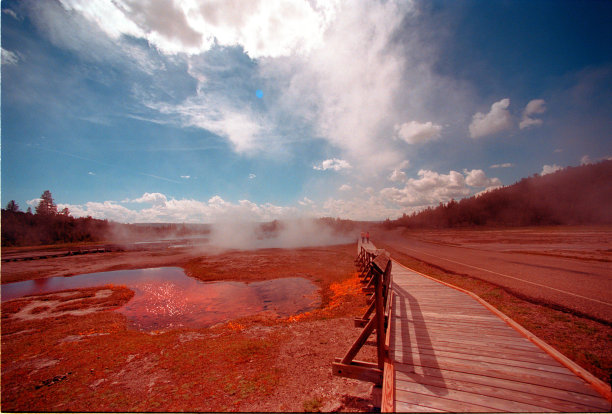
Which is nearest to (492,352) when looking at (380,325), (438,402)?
(438,402)

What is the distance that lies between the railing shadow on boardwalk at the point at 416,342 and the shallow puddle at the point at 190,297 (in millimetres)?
6838

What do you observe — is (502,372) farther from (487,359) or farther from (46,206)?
(46,206)

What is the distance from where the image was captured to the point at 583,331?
6.55 metres

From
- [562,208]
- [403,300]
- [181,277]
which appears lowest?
[181,277]

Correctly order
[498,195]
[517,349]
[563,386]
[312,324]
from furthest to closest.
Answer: [498,195] → [312,324] → [517,349] → [563,386]

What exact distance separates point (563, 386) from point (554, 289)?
38.2ft

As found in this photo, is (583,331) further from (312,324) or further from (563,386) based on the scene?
(312,324)

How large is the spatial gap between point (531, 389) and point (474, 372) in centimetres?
69

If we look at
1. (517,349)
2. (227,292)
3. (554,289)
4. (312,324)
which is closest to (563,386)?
(517,349)

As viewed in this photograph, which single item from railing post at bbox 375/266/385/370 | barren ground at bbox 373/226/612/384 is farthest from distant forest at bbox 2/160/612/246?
railing post at bbox 375/266/385/370

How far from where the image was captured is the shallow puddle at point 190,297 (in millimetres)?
12203

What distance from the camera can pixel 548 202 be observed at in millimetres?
71062

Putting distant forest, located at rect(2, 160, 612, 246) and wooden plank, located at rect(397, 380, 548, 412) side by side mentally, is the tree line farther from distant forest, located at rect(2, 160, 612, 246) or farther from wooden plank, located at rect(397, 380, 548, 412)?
wooden plank, located at rect(397, 380, 548, 412)

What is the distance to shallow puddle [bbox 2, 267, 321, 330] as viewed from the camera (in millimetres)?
12203
